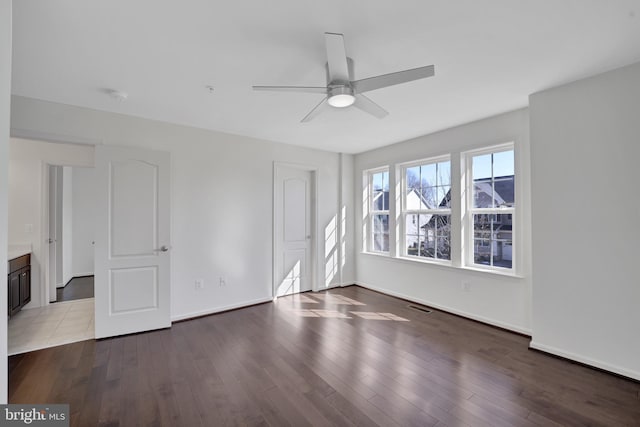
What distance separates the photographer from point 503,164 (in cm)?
345

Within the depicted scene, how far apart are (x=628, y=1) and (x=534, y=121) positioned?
1.31 m

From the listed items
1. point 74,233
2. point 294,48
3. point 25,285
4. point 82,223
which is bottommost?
point 25,285

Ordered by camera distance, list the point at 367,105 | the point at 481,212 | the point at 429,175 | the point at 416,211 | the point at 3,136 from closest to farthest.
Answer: the point at 3,136
the point at 367,105
the point at 481,212
the point at 429,175
the point at 416,211

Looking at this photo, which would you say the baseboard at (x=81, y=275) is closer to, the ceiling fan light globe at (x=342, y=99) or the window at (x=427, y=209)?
the window at (x=427, y=209)

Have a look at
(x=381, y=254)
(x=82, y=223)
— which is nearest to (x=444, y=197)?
(x=381, y=254)

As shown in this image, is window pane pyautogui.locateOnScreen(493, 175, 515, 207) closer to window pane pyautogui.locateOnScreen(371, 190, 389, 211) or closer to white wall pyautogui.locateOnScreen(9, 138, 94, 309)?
window pane pyautogui.locateOnScreen(371, 190, 389, 211)

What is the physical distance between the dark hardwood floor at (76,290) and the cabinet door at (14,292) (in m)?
1.00

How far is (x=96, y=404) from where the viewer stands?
204 cm

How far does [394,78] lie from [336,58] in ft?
1.33

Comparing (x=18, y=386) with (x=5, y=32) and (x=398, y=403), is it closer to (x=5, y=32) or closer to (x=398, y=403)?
(x=5, y=32)

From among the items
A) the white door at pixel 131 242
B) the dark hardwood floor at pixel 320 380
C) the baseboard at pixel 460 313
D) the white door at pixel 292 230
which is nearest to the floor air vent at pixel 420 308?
the baseboard at pixel 460 313

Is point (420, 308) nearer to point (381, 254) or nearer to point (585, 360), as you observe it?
point (381, 254)

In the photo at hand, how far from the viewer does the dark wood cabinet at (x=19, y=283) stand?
335 centimetres

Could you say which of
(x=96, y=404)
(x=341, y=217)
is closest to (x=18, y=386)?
(x=96, y=404)
